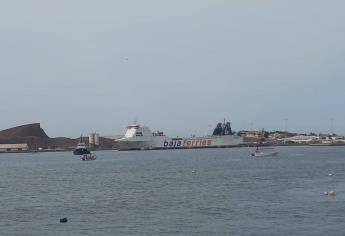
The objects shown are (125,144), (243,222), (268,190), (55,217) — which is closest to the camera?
(243,222)

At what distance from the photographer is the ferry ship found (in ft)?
577

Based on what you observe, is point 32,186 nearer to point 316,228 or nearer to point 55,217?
Answer: point 55,217

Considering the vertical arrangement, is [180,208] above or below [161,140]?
below

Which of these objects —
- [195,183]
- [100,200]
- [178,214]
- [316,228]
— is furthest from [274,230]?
[195,183]

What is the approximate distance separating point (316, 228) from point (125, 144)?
15370 cm

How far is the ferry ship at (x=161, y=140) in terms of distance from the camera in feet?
577

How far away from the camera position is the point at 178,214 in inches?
1369

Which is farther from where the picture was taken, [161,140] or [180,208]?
[161,140]

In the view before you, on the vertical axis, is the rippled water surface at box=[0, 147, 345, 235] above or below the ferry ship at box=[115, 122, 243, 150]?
below

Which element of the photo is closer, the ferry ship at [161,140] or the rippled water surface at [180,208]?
the rippled water surface at [180,208]

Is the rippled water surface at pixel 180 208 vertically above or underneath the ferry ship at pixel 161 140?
underneath

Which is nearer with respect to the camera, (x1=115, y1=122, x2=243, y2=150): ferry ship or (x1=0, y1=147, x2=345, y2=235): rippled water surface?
(x1=0, y1=147, x2=345, y2=235): rippled water surface

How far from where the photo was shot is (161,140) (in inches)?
7328

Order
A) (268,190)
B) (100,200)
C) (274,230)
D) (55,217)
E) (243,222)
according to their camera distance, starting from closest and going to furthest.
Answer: (274,230) < (243,222) < (55,217) < (100,200) < (268,190)
